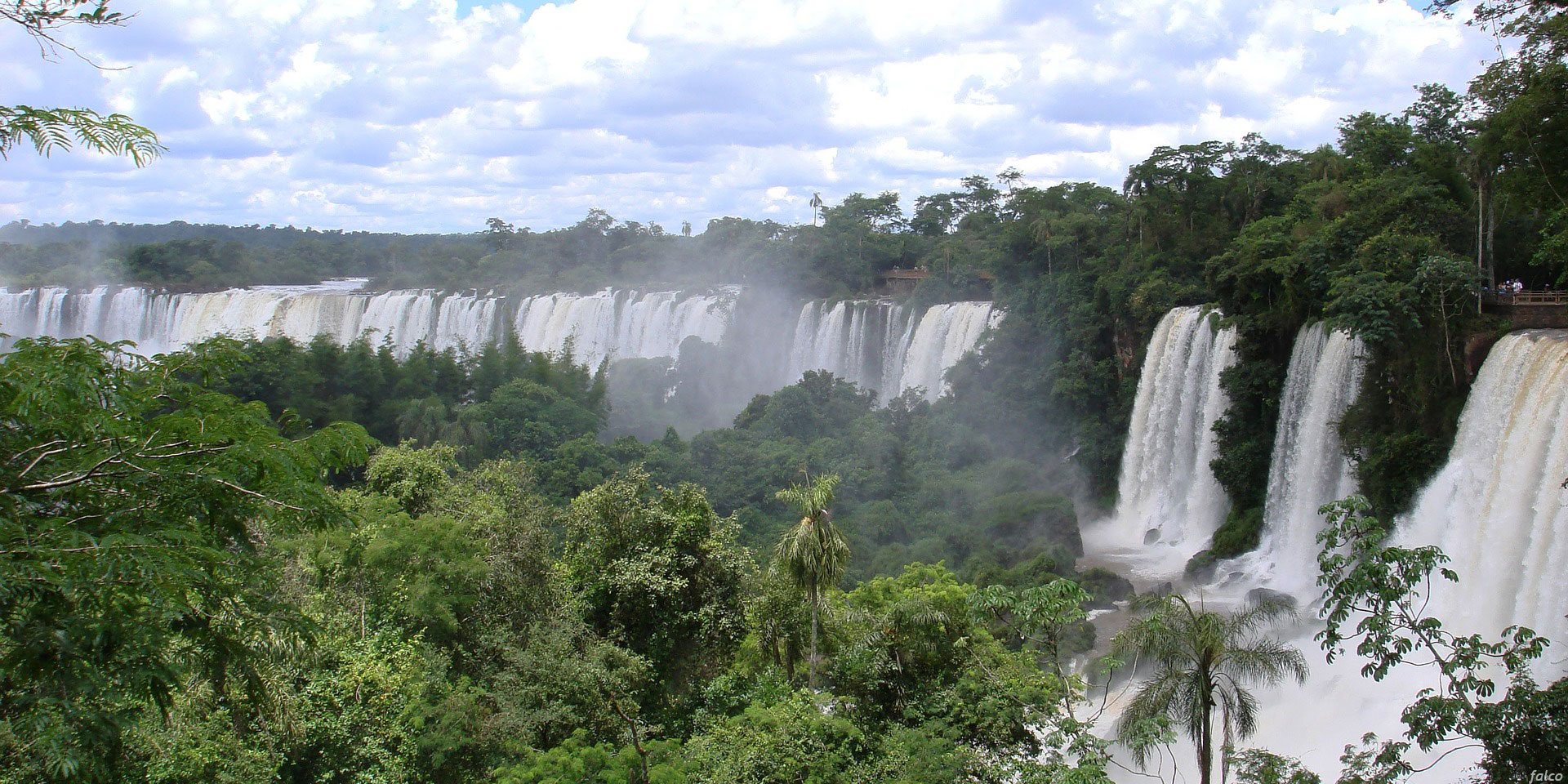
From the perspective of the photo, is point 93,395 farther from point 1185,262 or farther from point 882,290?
point 882,290

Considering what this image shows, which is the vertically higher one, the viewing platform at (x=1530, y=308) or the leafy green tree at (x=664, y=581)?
the viewing platform at (x=1530, y=308)

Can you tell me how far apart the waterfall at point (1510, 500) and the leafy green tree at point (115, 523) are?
13436 millimetres

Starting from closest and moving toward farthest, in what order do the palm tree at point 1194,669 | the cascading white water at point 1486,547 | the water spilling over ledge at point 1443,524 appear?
1. the palm tree at point 1194,669
2. the cascading white water at point 1486,547
3. the water spilling over ledge at point 1443,524

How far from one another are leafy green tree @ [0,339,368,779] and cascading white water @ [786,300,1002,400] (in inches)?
1188

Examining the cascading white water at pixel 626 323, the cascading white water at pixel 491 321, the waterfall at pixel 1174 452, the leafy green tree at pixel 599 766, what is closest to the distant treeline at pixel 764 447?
the waterfall at pixel 1174 452

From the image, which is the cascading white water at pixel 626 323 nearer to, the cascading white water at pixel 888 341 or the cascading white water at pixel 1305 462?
the cascading white water at pixel 888 341

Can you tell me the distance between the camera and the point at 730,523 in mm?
14789

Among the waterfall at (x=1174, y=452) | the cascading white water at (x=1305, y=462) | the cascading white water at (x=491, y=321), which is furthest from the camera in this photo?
the cascading white water at (x=491, y=321)

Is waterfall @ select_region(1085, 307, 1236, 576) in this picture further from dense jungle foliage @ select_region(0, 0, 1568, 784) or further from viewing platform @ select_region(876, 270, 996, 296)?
viewing platform @ select_region(876, 270, 996, 296)

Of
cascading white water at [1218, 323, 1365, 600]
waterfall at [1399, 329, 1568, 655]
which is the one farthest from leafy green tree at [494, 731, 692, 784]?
cascading white water at [1218, 323, 1365, 600]

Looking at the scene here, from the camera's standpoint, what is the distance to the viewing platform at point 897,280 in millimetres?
46344

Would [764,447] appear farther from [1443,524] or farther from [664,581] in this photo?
[1443,524]

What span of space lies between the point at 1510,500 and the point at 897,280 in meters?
35.1

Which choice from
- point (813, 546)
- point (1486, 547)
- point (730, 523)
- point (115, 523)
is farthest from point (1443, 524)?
point (115, 523)
